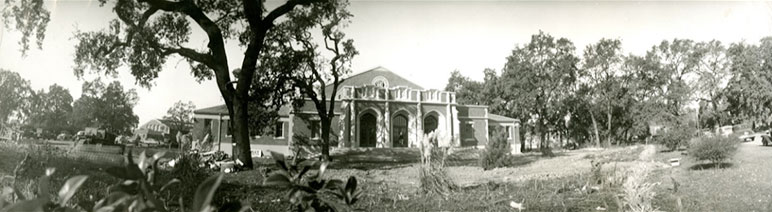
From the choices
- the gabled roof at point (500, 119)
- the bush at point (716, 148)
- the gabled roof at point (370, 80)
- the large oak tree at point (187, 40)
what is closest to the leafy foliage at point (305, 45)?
→ the large oak tree at point (187, 40)

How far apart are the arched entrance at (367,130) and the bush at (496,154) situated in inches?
118

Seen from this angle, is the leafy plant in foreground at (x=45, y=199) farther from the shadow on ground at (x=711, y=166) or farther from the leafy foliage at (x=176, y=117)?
the shadow on ground at (x=711, y=166)

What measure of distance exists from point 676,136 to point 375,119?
679 cm

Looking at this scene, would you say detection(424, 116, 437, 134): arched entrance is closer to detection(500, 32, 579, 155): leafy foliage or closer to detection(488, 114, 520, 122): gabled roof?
detection(488, 114, 520, 122): gabled roof

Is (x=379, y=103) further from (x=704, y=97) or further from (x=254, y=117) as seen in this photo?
(x=704, y=97)

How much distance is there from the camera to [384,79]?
39.8 feet

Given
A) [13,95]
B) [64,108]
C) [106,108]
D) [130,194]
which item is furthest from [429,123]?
[130,194]

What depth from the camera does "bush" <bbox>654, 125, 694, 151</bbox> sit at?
672 cm

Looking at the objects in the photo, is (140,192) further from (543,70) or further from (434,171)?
(543,70)

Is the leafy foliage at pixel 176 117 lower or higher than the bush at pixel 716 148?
higher

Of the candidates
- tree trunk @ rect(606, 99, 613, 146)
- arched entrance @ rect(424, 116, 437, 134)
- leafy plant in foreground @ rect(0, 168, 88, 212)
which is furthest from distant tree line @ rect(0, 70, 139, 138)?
arched entrance @ rect(424, 116, 437, 134)

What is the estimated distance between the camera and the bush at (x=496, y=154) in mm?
6859

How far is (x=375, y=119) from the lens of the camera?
10641mm

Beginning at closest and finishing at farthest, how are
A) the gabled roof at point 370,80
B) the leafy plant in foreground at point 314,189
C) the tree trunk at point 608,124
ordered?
the leafy plant in foreground at point 314,189 → the tree trunk at point 608,124 → the gabled roof at point 370,80
